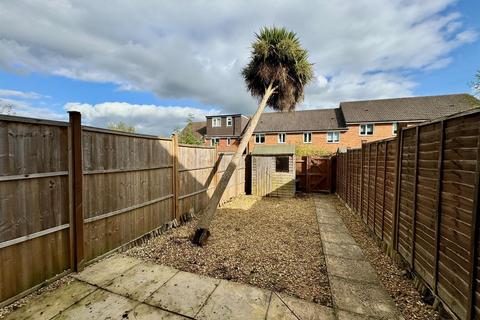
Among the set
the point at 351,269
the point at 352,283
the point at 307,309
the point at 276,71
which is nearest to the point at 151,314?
the point at 307,309

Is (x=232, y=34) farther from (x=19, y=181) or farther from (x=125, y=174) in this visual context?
(x=19, y=181)

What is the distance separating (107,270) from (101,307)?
0.96m

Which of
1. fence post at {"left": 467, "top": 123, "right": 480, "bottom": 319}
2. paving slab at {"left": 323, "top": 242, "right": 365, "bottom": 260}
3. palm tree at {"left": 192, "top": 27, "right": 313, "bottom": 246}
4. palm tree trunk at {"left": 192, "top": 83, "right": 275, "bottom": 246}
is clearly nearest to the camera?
fence post at {"left": 467, "top": 123, "right": 480, "bottom": 319}

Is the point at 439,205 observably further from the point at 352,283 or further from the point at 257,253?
the point at 257,253

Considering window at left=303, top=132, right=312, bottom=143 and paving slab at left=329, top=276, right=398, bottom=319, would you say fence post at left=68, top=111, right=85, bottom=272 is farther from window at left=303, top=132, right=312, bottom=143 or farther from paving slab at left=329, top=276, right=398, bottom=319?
window at left=303, top=132, right=312, bottom=143

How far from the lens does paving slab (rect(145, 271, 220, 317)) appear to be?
2.38 metres

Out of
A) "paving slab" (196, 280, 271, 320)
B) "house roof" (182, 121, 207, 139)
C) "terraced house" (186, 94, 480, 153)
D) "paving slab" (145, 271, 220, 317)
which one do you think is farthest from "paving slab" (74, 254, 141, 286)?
"house roof" (182, 121, 207, 139)

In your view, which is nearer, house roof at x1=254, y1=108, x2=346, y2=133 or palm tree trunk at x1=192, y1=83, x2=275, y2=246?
palm tree trunk at x1=192, y1=83, x2=275, y2=246

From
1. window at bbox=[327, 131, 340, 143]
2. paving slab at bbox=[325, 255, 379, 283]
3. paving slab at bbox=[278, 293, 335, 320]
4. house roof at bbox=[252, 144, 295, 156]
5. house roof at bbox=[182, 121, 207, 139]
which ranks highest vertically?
house roof at bbox=[182, 121, 207, 139]

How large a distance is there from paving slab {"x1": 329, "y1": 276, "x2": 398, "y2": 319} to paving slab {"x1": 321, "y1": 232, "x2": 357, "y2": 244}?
1726 millimetres

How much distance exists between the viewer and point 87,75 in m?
11.1

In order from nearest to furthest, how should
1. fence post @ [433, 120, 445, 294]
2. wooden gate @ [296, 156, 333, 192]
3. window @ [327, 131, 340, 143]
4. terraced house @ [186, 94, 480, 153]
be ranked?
fence post @ [433, 120, 445, 294], wooden gate @ [296, 156, 333, 192], terraced house @ [186, 94, 480, 153], window @ [327, 131, 340, 143]

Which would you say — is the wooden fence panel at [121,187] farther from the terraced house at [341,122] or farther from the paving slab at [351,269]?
the terraced house at [341,122]

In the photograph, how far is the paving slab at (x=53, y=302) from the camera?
2.19 meters
